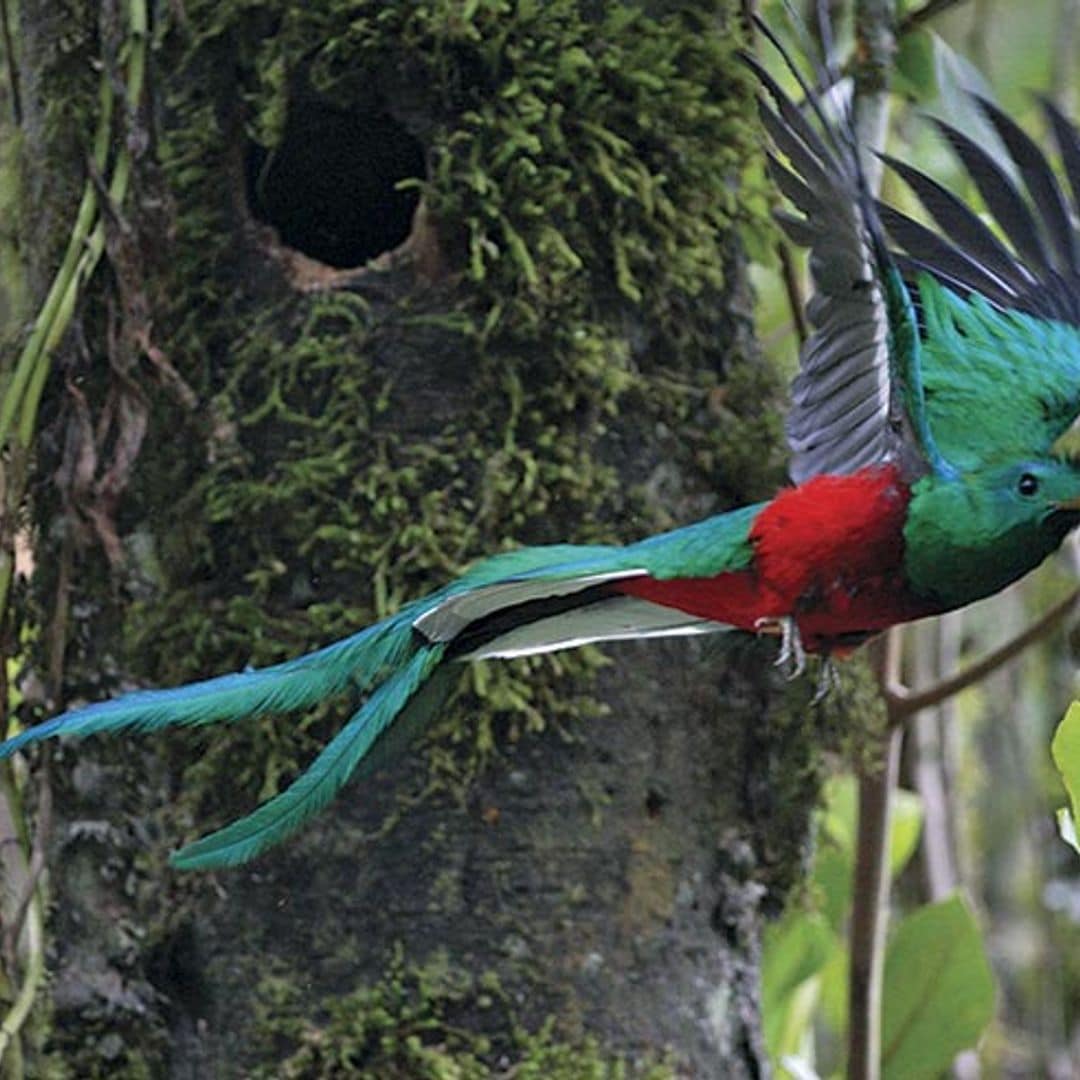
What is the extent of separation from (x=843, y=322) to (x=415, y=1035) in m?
0.73

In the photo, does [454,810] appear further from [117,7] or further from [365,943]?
[117,7]

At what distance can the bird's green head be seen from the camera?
1.57m

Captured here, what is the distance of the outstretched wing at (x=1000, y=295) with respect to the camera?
63.5 inches

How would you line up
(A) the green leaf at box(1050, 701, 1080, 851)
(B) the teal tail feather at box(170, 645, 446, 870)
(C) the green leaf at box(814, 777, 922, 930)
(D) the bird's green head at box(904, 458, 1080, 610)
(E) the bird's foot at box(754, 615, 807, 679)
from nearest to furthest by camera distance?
(A) the green leaf at box(1050, 701, 1080, 851) → (B) the teal tail feather at box(170, 645, 446, 870) → (D) the bird's green head at box(904, 458, 1080, 610) → (E) the bird's foot at box(754, 615, 807, 679) → (C) the green leaf at box(814, 777, 922, 930)

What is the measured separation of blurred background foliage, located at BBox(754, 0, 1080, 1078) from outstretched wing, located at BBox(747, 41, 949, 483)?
0.55ft

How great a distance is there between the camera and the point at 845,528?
164cm

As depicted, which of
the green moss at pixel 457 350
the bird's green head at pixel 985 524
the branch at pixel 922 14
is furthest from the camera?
the branch at pixel 922 14

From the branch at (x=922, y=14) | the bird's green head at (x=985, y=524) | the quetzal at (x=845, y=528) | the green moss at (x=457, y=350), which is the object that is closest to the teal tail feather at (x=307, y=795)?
the quetzal at (x=845, y=528)

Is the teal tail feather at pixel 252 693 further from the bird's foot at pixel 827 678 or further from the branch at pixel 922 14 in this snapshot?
the branch at pixel 922 14

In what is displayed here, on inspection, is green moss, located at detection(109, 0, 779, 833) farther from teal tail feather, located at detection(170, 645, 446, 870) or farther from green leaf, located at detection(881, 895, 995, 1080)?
green leaf, located at detection(881, 895, 995, 1080)

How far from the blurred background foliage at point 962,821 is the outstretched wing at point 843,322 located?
168mm

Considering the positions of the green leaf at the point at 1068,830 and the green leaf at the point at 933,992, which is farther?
the green leaf at the point at 933,992

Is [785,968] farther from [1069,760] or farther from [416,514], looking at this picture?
[1069,760]

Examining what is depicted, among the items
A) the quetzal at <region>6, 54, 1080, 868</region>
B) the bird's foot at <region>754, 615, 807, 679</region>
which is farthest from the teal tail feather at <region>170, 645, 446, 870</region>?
the bird's foot at <region>754, 615, 807, 679</region>
